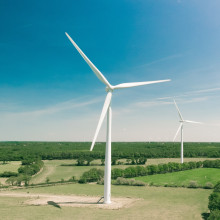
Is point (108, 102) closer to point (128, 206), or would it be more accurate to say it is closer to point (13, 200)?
point (128, 206)

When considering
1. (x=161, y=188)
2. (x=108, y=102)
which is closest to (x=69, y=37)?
(x=108, y=102)

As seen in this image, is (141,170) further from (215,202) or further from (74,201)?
(215,202)

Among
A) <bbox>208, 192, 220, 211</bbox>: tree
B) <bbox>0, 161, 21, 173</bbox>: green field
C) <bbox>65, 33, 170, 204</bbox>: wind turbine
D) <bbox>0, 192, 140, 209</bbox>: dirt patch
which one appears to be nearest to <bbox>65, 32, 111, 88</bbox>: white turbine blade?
<bbox>65, 33, 170, 204</bbox>: wind turbine

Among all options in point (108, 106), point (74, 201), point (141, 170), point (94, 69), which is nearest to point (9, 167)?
point (141, 170)

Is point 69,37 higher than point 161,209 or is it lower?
higher

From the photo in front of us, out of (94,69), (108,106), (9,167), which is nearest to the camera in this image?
(94,69)

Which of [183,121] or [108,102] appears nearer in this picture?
[108,102]
